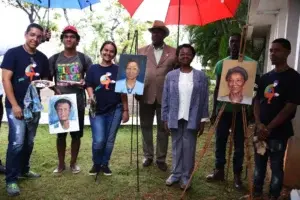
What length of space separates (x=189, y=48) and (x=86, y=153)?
2826 mm

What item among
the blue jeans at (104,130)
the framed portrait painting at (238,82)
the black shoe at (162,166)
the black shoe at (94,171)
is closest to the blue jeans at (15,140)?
the blue jeans at (104,130)

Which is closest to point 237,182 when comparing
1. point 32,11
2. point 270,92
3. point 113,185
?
point 270,92

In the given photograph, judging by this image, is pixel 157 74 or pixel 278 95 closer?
pixel 278 95

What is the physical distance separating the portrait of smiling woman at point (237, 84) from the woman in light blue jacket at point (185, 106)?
43 centimetres

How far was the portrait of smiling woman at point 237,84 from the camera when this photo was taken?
3471 millimetres

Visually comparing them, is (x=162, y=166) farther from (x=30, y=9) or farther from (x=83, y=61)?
(x=30, y=9)


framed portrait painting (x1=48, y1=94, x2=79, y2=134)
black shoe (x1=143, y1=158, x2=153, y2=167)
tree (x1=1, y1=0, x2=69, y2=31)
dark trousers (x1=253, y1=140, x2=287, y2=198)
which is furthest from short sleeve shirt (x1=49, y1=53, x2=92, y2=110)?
tree (x1=1, y1=0, x2=69, y2=31)

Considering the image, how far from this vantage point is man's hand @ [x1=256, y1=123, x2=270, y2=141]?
132 inches

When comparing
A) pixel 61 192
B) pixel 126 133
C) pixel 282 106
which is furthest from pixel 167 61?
pixel 126 133

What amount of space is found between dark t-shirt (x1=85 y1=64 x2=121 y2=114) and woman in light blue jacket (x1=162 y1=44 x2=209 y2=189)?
0.73 m

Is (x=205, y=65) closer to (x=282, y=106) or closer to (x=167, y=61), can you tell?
(x=167, y=61)

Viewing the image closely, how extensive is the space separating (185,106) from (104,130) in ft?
3.83

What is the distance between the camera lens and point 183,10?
16.1ft

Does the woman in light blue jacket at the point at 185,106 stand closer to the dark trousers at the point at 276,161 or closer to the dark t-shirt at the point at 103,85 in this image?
the dark t-shirt at the point at 103,85
